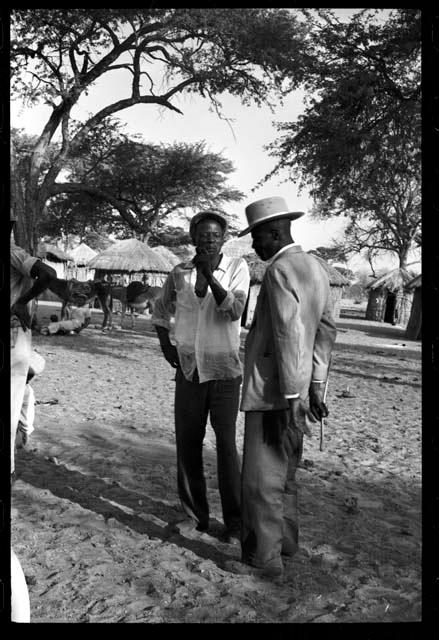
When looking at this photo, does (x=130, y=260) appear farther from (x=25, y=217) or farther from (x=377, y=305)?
(x=377, y=305)

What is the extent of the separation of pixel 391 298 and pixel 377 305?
104 cm

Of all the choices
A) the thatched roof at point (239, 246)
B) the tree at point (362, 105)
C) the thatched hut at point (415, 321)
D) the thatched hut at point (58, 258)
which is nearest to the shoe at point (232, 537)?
the tree at point (362, 105)

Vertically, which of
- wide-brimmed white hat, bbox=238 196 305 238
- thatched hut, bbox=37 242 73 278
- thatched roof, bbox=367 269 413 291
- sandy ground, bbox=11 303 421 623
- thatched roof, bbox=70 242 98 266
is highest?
thatched roof, bbox=70 242 98 266

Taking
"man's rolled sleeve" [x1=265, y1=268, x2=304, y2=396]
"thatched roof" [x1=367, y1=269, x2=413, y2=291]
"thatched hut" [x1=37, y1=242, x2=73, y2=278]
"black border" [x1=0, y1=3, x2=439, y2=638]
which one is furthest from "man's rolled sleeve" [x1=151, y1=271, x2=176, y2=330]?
"thatched hut" [x1=37, y1=242, x2=73, y2=278]

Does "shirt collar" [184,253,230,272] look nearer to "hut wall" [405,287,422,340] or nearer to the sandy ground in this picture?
the sandy ground

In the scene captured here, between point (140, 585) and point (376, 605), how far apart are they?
3.74ft

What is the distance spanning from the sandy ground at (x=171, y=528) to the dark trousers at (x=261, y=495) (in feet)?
0.50

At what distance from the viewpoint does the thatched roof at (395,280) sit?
3216 cm

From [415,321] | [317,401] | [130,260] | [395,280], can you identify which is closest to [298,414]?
[317,401]

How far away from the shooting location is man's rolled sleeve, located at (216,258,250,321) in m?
3.26

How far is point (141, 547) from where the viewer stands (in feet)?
11.0

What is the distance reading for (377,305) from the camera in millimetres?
34844

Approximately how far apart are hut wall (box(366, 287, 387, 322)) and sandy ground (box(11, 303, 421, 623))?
27816mm

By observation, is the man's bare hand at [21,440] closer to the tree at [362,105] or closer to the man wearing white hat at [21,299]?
the man wearing white hat at [21,299]
